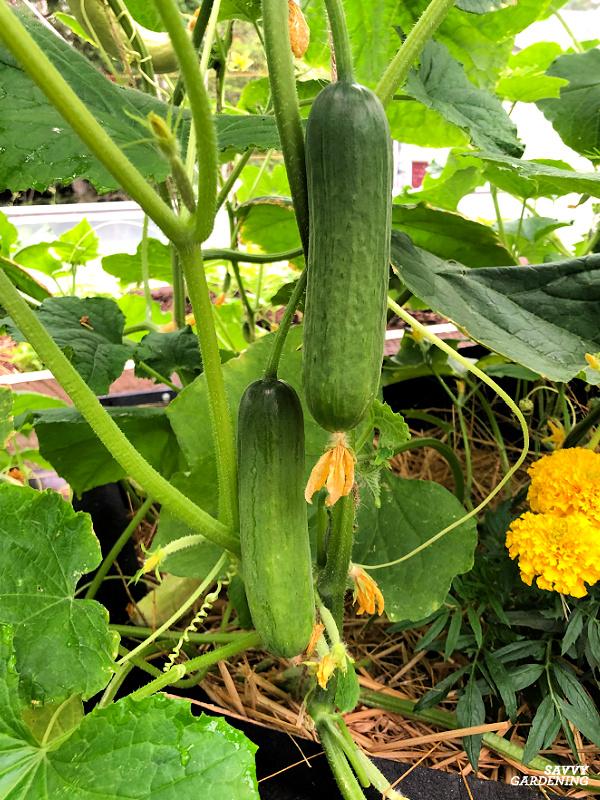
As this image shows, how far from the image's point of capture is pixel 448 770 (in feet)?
2.36

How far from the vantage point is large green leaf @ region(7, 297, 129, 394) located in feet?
2.55

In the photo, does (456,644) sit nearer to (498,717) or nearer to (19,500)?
(498,717)

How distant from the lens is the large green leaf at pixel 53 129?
552 mm

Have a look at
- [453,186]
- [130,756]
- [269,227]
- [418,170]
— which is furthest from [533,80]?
[418,170]

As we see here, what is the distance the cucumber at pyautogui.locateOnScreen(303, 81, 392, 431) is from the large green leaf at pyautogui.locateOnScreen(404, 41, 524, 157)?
0.98 ft

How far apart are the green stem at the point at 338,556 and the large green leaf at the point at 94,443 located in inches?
13.8

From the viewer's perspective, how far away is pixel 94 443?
89 centimetres

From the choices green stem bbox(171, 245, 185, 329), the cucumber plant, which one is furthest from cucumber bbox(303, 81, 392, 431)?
green stem bbox(171, 245, 185, 329)

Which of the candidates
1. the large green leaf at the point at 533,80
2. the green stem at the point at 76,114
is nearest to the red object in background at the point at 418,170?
the large green leaf at the point at 533,80

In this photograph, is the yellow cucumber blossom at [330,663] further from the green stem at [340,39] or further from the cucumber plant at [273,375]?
the green stem at [340,39]

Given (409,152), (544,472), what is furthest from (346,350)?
(409,152)

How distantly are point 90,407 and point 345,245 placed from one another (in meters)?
0.22

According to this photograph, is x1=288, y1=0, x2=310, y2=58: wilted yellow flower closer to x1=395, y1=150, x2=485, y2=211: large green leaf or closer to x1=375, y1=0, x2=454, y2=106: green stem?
x1=375, y1=0, x2=454, y2=106: green stem

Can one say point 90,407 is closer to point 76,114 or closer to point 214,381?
point 214,381
